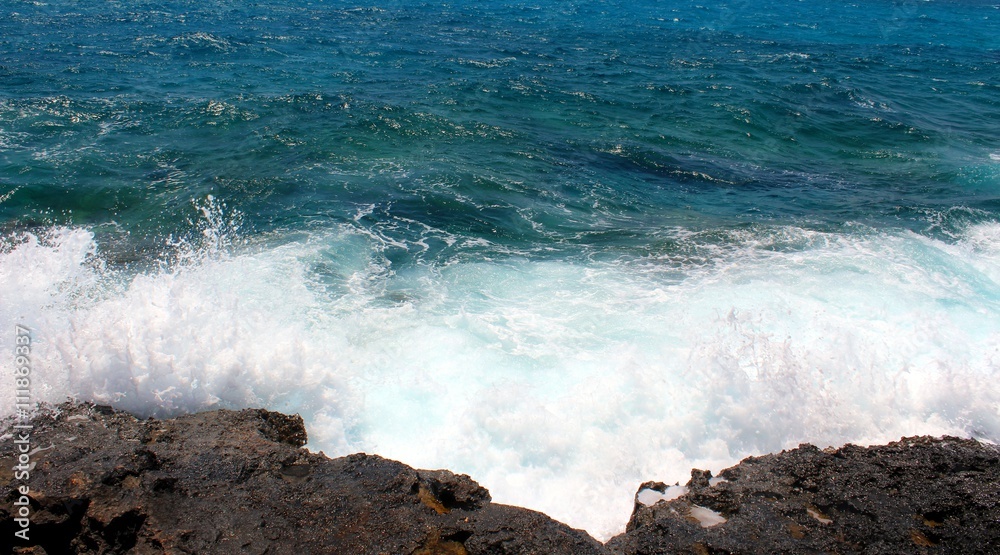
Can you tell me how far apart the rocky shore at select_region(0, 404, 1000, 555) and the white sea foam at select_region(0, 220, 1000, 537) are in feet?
3.53

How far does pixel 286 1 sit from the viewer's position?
3900 cm

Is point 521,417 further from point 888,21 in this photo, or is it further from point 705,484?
point 888,21

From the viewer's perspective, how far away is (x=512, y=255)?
34.3ft

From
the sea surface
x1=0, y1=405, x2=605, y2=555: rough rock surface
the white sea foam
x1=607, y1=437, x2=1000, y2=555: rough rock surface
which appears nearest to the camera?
x1=0, y1=405, x2=605, y2=555: rough rock surface

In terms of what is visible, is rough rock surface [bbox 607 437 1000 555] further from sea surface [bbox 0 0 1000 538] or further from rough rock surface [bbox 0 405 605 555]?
sea surface [bbox 0 0 1000 538]

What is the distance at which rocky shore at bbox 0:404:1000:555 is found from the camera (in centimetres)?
421

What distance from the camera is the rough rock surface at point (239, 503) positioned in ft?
13.7

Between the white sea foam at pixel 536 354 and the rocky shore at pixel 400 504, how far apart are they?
107 centimetres

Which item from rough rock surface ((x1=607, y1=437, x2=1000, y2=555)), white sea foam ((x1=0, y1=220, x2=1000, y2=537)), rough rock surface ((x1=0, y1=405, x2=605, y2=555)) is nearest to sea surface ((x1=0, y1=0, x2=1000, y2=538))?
white sea foam ((x1=0, y1=220, x2=1000, y2=537))

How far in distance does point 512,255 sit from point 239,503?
668 cm

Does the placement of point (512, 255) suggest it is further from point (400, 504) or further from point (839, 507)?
point (839, 507)

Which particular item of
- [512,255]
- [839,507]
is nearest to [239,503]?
[839,507]

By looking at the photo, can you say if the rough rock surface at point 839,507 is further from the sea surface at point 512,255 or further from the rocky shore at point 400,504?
the sea surface at point 512,255

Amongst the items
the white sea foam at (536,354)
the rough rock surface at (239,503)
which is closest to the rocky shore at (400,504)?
the rough rock surface at (239,503)
